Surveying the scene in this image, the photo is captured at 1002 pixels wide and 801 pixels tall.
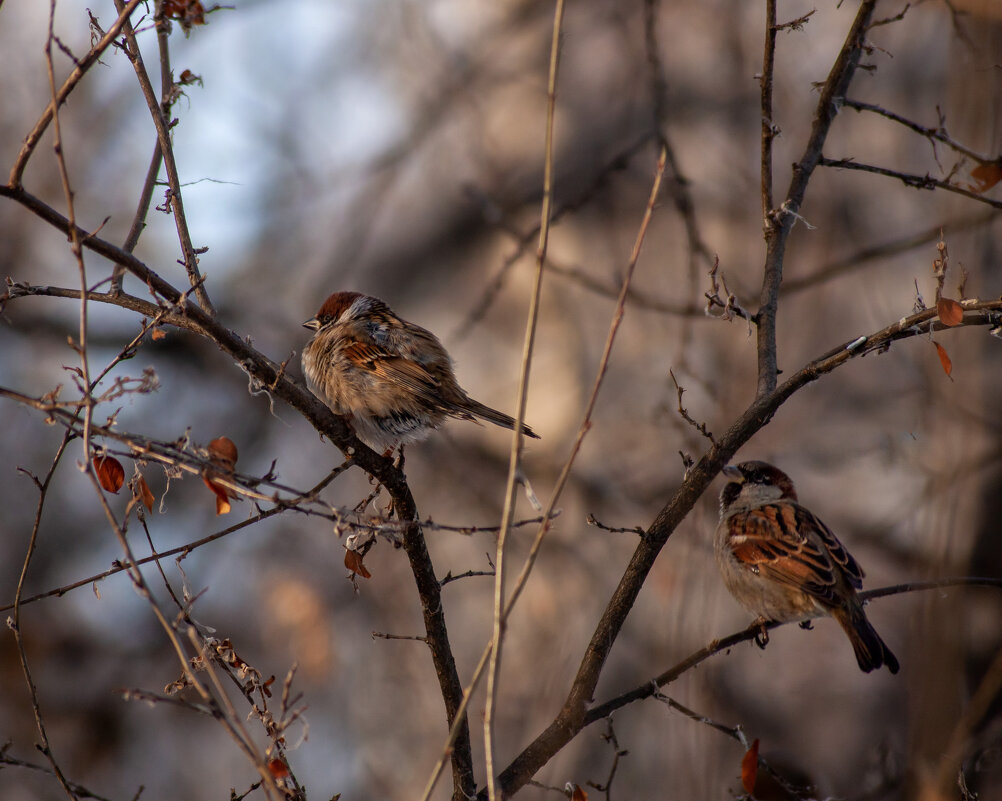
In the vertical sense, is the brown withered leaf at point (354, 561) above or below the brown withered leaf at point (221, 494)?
above

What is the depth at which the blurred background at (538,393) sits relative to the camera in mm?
6004

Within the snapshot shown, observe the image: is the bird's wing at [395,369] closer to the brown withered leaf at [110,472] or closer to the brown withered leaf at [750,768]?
the brown withered leaf at [110,472]

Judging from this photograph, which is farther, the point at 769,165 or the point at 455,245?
the point at 455,245

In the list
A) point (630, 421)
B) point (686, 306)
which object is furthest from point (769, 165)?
point (630, 421)

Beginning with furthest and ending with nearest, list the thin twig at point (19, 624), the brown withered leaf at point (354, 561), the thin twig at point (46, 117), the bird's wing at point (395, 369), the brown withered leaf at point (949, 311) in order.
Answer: the bird's wing at point (395, 369) → the brown withered leaf at point (354, 561) → the brown withered leaf at point (949, 311) → the thin twig at point (19, 624) → the thin twig at point (46, 117)

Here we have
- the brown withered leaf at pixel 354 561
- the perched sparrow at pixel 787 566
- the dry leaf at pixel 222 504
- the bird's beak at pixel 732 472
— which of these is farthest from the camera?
the bird's beak at pixel 732 472

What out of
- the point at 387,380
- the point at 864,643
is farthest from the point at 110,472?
the point at 864,643

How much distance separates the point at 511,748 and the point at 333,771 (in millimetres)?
1802

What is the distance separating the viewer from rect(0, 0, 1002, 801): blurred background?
600 centimetres

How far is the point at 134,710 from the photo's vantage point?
24.1 ft

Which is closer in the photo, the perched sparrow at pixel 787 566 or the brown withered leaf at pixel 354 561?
the brown withered leaf at pixel 354 561

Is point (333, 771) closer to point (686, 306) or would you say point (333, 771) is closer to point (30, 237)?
point (686, 306)

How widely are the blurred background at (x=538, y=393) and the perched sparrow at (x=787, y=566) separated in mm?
1049

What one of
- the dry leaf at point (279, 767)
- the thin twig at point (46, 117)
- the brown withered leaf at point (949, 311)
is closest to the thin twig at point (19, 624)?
the dry leaf at point (279, 767)
